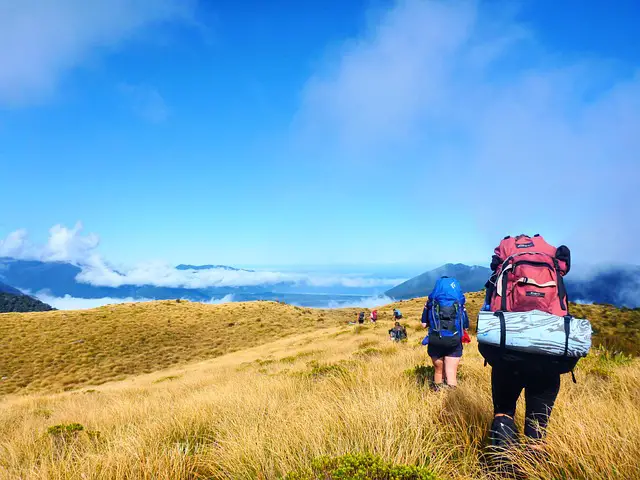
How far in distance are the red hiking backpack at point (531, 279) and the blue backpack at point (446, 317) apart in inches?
119

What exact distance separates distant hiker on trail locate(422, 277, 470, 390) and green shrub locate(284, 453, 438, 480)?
3547 millimetres

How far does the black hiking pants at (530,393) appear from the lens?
2754 mm

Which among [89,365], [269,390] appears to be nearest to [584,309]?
[269,390]

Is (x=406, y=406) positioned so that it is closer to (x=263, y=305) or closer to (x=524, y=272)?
(x=524, y=272)

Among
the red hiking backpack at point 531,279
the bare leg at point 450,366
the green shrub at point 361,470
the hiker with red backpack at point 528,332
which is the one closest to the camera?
the green shrub at point 361,470

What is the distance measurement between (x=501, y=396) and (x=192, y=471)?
3020 millimetres

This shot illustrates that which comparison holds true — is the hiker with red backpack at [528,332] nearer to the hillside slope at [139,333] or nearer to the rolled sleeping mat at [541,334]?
the rolled sleeping mat at [541,334]

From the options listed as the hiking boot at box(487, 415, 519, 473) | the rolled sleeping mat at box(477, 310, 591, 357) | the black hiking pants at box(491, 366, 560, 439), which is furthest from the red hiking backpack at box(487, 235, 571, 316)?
the hiking boot at box(487, 415, 519, 473)

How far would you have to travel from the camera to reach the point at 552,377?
2691 millimetres

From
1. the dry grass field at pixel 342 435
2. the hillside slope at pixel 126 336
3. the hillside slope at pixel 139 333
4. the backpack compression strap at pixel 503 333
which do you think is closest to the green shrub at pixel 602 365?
the dry grass field at pixel 342 435

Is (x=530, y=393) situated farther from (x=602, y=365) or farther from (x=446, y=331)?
(x=602, y=365)

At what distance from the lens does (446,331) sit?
589 cm

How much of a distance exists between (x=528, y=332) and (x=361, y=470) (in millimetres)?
1626

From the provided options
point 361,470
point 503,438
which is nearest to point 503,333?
point 503,438
